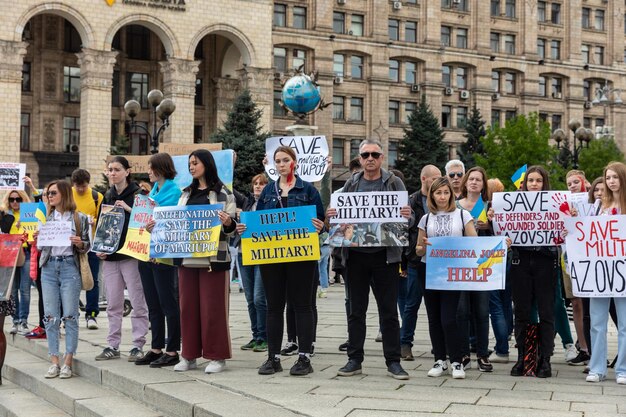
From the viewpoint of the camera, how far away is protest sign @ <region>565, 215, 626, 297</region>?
306 inches

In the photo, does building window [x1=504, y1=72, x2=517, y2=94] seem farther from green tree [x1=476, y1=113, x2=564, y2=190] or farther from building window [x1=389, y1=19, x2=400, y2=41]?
green tree [x1=476, y1=113, x2=564, y2=190]

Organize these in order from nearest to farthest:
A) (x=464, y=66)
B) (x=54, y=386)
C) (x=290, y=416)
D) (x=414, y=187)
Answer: (x=290, y=416) → (x=54, y=386) → (x=414, y=187) → (x=464, y=66)

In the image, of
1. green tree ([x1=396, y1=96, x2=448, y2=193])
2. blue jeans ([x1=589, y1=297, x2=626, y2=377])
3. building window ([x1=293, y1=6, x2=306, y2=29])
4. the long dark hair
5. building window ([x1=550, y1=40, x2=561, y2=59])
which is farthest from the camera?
building window ([x1=550, y1=40, x2=561, y2=59])

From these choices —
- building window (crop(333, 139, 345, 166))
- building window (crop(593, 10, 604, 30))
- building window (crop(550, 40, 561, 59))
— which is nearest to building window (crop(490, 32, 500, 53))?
building window (crop(550, 40, 561, 59))

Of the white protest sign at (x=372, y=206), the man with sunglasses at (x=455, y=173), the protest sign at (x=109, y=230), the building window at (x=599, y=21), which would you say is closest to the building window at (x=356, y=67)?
the building window at (x=599, y=21)

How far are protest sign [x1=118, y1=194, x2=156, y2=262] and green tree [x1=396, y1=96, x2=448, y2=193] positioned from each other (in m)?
46.4

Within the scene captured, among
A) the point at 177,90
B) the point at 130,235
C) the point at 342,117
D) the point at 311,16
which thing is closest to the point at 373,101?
the point at 342,117

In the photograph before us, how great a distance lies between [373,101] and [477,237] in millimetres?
53193

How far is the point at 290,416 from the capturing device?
19.9 ft

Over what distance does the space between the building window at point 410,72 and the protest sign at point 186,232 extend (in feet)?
182

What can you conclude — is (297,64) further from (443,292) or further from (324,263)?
(443,292)

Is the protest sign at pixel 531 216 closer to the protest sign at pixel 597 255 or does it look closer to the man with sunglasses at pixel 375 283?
the protest sign at pixel 597 255

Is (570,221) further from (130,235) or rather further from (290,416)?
(130,235)

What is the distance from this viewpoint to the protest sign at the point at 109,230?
30.1 feet
